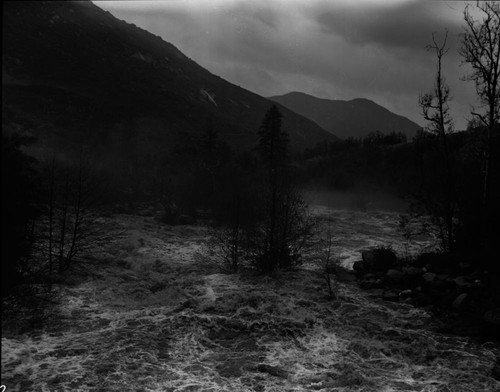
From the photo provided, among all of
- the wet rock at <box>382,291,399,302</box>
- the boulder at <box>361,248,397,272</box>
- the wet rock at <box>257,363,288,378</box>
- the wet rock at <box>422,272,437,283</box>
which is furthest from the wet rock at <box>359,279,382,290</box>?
the wet rock at <box>257,363,288,378</box>

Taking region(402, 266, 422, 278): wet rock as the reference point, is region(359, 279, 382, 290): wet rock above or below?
below

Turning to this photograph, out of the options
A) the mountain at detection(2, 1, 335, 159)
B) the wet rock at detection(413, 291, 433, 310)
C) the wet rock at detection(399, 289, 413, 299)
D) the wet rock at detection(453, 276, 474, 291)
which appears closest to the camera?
the wet rock at detection(453, 276, 474, 291)

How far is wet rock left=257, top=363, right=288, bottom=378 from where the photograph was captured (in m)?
12.3

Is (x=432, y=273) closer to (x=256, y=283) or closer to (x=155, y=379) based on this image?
(x=256, y=283)

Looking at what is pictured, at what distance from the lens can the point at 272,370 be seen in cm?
1251

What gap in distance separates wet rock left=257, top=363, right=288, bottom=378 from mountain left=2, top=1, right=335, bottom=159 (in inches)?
1936

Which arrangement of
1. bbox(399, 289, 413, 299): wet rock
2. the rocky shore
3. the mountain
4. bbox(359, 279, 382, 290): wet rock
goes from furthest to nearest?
1. the mountain
2. bbox(359, 279, 382, 290): wet rock
3. bbox(399, 289, 413, 299): wet rock
4. the rocky shore

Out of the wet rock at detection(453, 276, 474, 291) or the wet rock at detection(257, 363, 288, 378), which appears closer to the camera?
the wet rock at detection(257, 363, 288, 378)

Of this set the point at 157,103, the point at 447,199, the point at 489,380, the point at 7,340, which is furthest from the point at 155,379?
the point at 157,103

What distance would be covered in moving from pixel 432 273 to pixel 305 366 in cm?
1001

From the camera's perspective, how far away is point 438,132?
22.5 m

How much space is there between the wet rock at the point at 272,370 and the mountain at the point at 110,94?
49.2 m

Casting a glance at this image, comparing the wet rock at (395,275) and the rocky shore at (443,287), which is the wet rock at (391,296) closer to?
the rocky shore at (443,287)

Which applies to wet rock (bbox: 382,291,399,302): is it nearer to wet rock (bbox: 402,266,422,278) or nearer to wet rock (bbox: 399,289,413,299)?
wet rock (bbox: 399,289,413,299)
